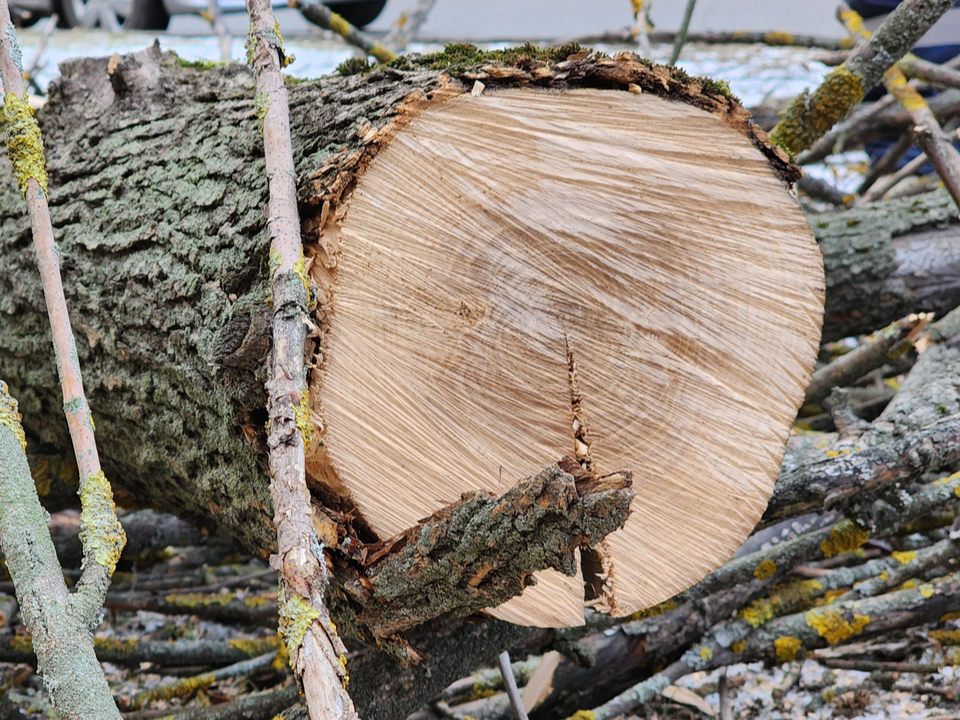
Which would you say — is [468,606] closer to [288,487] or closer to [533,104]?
[288,487]

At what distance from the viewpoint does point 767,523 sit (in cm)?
158

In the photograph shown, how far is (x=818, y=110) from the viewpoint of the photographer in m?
1.81

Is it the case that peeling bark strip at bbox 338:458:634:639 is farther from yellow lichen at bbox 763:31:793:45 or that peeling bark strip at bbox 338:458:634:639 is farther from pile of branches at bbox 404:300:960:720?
yellow lichen at bbox 763:31:793:45

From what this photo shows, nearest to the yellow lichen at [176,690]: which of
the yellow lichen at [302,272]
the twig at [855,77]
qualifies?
the yellow lichen at [302,272]

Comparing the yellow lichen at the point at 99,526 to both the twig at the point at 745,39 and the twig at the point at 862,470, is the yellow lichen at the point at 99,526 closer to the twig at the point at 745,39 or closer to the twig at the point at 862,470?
the twig at the point at 862,470

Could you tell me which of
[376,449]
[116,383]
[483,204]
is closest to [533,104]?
[483,204]

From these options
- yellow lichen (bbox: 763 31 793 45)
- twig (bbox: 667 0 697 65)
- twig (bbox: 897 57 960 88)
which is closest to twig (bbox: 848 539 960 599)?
twig (bbox: 897 57 960 88)

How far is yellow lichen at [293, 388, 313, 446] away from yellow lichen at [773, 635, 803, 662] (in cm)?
121

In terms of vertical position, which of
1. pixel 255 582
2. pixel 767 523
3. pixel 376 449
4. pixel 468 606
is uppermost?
pixel 376 449

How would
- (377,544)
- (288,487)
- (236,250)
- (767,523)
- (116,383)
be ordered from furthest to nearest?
(767,523) → (116,383) → (236,250) → (377,544) → (288,487)

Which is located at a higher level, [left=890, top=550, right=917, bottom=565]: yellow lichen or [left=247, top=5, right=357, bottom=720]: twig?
[left=247, top=5, right=357, bottom=720]: twig

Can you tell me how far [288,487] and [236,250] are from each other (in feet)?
1.51

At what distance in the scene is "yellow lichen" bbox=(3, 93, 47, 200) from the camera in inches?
49.1

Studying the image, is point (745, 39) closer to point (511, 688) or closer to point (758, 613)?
point (758, 613)
